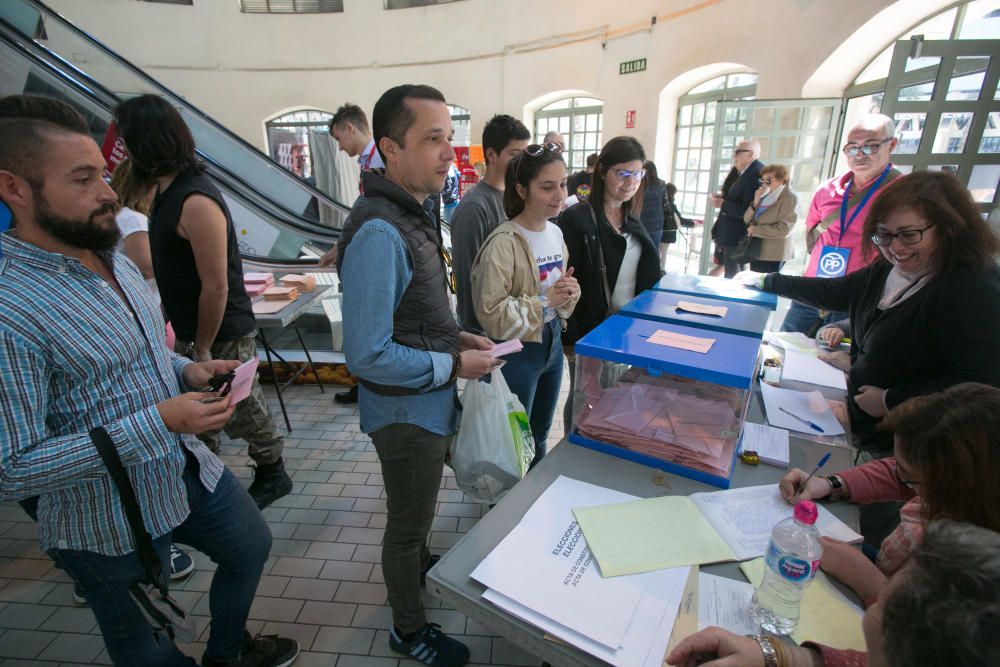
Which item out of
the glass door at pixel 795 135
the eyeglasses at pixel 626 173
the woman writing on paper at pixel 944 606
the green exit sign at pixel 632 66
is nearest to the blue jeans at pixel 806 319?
the eyeglasses at pixel 626 173

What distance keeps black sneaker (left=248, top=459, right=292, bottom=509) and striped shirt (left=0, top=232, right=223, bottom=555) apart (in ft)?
4.69

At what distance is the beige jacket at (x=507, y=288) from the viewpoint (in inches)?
71.7

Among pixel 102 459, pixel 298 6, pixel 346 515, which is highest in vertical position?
pixel 298 6

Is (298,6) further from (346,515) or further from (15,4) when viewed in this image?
(346,515)

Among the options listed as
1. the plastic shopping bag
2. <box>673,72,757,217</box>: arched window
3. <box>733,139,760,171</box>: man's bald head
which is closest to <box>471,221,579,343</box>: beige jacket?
the plastic shopping bag

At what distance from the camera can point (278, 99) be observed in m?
10.5

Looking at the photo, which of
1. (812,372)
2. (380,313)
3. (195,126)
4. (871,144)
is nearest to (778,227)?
(871,144)

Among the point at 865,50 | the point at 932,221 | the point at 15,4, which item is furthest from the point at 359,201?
the point at 865,50

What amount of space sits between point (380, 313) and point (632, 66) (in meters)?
7.81

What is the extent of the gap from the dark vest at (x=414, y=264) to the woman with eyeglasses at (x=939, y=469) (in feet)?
3.47

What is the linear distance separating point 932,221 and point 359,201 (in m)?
1.64

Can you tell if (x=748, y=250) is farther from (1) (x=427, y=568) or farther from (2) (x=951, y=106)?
(1) (x=427, y=568)

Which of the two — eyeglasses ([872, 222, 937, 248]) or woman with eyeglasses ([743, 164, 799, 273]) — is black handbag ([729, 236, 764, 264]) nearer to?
woman with eyeglasses ([743, 164, 799, 273])

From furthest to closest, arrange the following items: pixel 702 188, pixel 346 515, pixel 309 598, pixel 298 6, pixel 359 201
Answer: pixel 298 6
pixel 702 188
pixel 346 515
pixel 309 598
pixel 359 201
